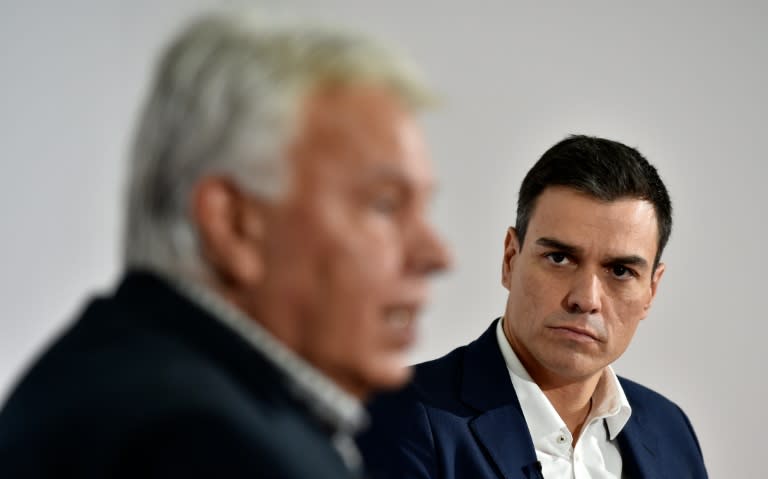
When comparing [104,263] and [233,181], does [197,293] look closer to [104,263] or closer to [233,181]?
[233,181]

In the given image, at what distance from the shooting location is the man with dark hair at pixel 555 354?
165 centimetres

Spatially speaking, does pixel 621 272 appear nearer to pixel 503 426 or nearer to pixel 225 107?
pixel 503 426

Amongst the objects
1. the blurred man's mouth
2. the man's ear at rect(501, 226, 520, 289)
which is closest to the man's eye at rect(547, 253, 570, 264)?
the man's ear at rect(501, 226, 520, 289)

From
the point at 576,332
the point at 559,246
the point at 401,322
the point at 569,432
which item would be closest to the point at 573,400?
the point at 569,432

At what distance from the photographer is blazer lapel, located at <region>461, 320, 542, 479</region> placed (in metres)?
1.64

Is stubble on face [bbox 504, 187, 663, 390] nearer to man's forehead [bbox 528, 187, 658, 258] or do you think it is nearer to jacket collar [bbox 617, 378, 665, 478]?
man's forehead [bbox 528, 187, 658, 258]

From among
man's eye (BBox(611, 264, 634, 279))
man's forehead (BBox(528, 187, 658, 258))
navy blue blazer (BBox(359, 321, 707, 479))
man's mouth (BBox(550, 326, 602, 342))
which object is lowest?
navy blue blazer (BBox(359, 321, 707, 479))

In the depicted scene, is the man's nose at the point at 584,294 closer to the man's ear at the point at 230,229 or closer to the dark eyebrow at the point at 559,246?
the dark eyebrow at the point at 559,246

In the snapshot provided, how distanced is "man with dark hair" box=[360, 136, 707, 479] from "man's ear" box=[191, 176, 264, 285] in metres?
1.01

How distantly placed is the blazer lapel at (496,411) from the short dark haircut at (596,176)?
0.21 m

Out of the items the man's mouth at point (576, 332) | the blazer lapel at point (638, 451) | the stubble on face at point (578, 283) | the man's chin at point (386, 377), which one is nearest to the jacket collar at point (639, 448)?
the blazer lapel at point (638, 451)

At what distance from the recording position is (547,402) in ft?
5.61

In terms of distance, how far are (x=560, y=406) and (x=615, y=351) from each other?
141mm

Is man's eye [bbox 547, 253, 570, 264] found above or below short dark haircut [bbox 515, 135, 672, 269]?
below
